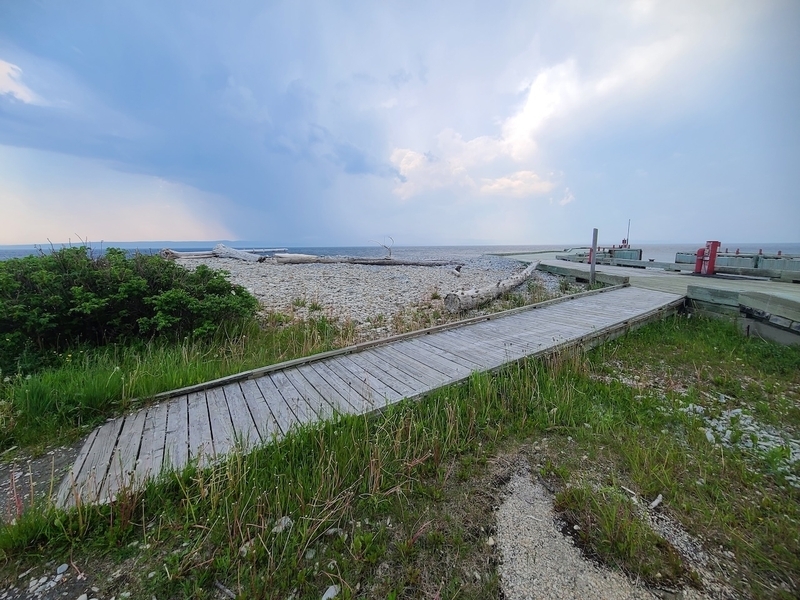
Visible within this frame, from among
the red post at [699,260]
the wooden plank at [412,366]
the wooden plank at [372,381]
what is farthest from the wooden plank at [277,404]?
the red post at [699,260]

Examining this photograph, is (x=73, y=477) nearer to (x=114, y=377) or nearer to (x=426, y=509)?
(x=114, y=377)

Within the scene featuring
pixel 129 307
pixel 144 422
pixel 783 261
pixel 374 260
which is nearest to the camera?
pixel 144 422

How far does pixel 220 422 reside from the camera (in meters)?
3.48

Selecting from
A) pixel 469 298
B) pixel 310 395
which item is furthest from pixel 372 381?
pixel 469 298

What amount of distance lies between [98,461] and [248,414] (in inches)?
49.1

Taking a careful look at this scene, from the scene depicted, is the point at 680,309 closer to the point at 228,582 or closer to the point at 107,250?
the point at 228,582

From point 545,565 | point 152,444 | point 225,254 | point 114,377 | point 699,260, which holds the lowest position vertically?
point 545,565

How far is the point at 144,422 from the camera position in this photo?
349cm

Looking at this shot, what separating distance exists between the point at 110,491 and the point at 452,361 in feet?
12.9

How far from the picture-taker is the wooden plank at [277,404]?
342cm

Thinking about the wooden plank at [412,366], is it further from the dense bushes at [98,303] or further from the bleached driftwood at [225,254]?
the bleached driftwood at [225,254]

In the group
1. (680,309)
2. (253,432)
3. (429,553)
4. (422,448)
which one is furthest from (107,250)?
(680,309)

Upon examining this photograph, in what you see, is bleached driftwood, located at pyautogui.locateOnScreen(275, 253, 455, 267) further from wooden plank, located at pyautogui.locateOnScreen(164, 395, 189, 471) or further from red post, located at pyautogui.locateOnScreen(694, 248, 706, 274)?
wooden plank, located at pyautogui.locateOnScreen(164, 395, 189, 471)

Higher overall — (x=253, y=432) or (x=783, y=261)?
(x=783, y=261)
